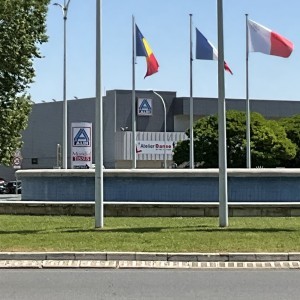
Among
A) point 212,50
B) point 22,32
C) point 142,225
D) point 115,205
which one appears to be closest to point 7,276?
point 142,225

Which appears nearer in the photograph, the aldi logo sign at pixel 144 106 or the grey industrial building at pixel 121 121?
the grey industrial building at pixel 121 121

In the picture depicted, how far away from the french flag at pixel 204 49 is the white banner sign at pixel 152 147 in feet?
151

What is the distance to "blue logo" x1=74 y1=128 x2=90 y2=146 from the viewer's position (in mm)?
45469

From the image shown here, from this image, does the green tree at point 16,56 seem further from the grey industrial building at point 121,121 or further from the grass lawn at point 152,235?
the grey industrial building at point 121,121

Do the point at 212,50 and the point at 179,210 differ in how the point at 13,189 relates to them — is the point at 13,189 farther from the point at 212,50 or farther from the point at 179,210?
the point at 179,210

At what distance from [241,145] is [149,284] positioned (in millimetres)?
53096

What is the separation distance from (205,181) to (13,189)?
39.0 metres

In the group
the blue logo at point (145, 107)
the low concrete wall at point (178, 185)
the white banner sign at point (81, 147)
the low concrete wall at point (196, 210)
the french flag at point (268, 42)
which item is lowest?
the low concrete wall at point (196, 210)

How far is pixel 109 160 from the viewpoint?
77.4 m

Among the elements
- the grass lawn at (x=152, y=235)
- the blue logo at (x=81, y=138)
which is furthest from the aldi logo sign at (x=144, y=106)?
the grass lawn at (x=152, y=235)

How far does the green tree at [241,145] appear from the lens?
6278 cm

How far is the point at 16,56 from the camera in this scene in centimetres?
2395

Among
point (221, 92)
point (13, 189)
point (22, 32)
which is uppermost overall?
point (22, 32)

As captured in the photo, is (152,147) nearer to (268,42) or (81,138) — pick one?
(81,138)
